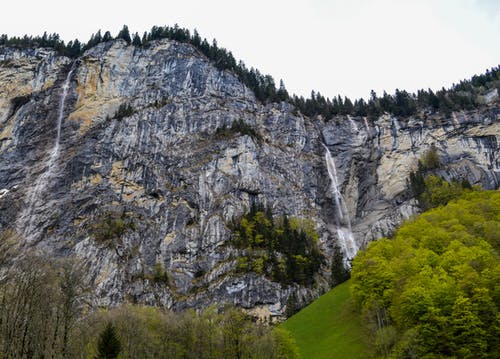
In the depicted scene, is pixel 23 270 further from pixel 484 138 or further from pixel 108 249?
pixel 484 138

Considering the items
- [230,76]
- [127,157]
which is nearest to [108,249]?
[127,157]

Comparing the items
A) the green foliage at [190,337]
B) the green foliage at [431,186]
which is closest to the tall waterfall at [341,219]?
the green foliage at [431,186]

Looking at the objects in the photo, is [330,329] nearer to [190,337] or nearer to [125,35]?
[190,337]

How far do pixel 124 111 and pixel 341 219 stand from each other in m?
62.1

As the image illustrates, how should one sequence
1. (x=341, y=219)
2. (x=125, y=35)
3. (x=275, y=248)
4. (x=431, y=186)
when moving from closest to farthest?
(x=275, y=248) < (x=431, y=186) < (x=341, y=219) < (x=125, y=35)

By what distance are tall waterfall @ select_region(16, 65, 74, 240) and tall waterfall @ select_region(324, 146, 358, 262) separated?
2720 inches

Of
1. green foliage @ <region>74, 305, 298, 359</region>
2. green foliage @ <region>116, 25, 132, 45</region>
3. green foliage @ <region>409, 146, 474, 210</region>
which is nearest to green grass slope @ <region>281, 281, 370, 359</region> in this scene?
green foliage @ <region>74, 305, 298, 359</region>

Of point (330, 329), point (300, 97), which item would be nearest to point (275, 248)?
point (330, 329)

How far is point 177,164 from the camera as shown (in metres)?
106

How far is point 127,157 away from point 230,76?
147 ft

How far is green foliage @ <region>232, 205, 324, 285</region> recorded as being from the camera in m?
86.8

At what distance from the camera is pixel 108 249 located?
3428 inches

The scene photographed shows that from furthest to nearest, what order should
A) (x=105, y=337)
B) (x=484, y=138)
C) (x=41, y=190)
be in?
(x=484, y=138)
(x=41, y=190)
(x=105, y=337)

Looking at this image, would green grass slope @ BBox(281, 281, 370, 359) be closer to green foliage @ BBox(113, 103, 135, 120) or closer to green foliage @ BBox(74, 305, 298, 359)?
green foliage @ BBox(74, 305, 298, 359)
